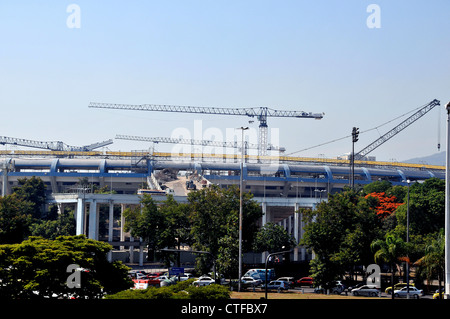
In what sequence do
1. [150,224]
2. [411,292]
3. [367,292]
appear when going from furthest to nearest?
1. [150,224]
2. [367,292]
3. [411,292]

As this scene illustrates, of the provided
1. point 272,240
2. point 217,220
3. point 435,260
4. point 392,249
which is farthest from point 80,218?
point 435,260

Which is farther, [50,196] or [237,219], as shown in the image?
[50,196]

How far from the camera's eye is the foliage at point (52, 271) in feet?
153

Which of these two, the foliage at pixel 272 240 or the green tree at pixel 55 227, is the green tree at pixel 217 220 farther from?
the green tree at pixel 55 227

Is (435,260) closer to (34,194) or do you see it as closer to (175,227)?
(175,227)

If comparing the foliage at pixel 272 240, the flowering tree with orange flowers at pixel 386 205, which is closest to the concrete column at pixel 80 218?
the foliage at pixel 272 240

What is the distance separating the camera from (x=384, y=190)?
433ft

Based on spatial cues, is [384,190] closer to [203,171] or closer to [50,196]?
[203,171]

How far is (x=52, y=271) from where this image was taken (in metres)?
47.3

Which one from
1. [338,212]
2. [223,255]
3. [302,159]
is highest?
[302,159]

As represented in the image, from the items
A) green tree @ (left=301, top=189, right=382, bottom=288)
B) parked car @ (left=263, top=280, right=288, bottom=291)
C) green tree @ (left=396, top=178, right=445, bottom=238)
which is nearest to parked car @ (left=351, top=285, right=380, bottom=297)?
green tree @ (left=301, top=189, right=382, bottom=288)

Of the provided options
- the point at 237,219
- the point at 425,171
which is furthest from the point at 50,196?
the point at 425,171
